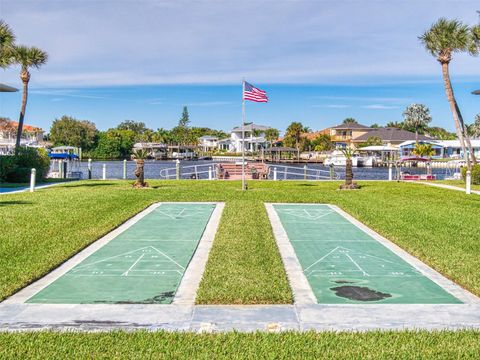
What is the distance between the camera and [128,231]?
13.2m

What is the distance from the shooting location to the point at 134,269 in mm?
9359

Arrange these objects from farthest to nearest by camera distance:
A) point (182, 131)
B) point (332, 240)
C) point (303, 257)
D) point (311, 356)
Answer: point (182, 131) < point (332, 240) < point (303, 257) < point (311, 356)

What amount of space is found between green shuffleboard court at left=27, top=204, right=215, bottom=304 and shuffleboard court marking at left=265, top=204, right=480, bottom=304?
6.34 ft

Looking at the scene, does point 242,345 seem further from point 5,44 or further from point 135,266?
point 5,44

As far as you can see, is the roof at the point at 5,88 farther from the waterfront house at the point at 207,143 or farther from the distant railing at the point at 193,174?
the waterfront house at the point at 207,143

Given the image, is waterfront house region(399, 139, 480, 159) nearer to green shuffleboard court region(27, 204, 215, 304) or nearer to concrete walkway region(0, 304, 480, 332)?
green shuffleboard court region(27, 204, 215, 304)

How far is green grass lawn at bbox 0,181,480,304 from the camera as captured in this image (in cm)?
852

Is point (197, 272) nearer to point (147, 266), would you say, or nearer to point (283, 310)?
point (147, 266)

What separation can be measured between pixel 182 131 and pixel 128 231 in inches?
5104

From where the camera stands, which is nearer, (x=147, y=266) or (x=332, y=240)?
(x=147, y=266)

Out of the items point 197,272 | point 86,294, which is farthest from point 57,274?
point 197,272

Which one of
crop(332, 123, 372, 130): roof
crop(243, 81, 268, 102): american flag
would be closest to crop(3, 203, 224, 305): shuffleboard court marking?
crop(243, 81, 268, 102): american flag

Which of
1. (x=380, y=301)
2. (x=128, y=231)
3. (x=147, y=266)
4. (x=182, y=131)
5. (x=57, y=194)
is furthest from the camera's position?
(x=182, y=131)

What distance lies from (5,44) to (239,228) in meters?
26.9
